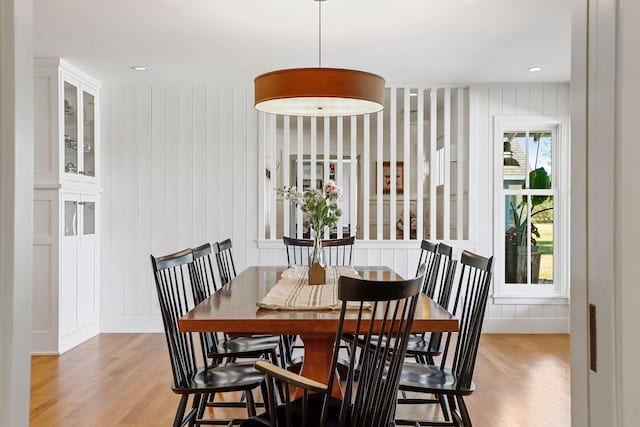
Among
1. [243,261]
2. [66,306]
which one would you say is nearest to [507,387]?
[243,261]

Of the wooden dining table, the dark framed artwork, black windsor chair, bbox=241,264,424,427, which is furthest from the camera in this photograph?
the dark framed artwork

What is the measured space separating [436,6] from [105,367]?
11.3 ft

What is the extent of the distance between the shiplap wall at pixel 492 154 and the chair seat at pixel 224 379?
342 centimetres

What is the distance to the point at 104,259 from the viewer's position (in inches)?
210

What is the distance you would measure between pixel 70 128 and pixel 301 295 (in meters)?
3.20

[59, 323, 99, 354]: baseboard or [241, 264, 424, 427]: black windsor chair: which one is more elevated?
Answer: [241, 264, 424, 427]: black windsor chair

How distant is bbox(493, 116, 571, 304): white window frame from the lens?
17.6 ft

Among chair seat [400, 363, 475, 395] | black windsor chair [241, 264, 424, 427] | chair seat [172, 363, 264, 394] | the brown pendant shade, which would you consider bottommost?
chair seat [400, 363, 475, 395]

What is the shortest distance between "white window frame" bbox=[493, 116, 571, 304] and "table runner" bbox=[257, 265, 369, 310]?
2572mm

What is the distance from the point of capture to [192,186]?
17.6 feet

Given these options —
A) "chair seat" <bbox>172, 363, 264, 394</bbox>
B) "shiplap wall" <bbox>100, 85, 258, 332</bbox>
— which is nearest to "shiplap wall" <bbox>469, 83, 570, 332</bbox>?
"shiplap wall" <bbox>100, 85, 258, 332</bbox>
